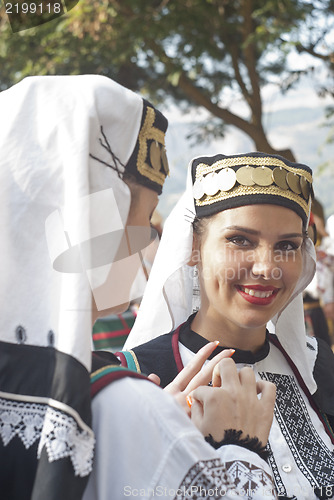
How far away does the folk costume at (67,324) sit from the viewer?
1175 mm

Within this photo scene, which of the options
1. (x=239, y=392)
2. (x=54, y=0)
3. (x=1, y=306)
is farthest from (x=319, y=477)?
(x=54, y=0)

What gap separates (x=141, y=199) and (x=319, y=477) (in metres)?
1.22

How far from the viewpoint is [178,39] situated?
8453 mm

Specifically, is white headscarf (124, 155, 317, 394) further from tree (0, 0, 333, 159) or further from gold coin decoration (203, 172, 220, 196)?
tree (0, 0, 333, 159)

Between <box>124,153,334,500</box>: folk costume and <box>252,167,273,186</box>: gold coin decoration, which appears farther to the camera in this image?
<box>252,167,273,186</box>: gold coin decoration

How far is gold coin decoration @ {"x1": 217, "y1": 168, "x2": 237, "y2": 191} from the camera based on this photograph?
2.21 metres

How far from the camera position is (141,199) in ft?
4.99

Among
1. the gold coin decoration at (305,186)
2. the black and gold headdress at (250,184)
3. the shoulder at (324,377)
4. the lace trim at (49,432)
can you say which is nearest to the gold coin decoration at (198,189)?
the black and gold headdress at (250,184)

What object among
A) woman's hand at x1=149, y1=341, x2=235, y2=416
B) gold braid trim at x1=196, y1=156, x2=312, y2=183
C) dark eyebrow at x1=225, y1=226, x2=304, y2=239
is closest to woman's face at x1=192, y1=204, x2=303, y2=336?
dark eyebrow at x1=225, y1=226, x2=304, y2=239

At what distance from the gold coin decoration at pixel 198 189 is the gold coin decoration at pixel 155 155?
0.74 meters

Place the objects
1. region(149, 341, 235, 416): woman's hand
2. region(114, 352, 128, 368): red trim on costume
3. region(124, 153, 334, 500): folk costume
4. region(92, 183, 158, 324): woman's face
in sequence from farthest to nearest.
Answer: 1. region(114, 352, 128, 368): red trim on costume
2. region(124, 153, 334, 500): folk costume
3. region(149, 341, 235, 416): woman's hand
4. region(92, 183, 158, 324): woman's face

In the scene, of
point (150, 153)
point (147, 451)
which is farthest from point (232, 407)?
point (150, 153)

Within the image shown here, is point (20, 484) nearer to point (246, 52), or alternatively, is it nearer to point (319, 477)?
point (319, 477)

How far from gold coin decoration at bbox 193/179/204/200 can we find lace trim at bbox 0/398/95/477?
1300mm
